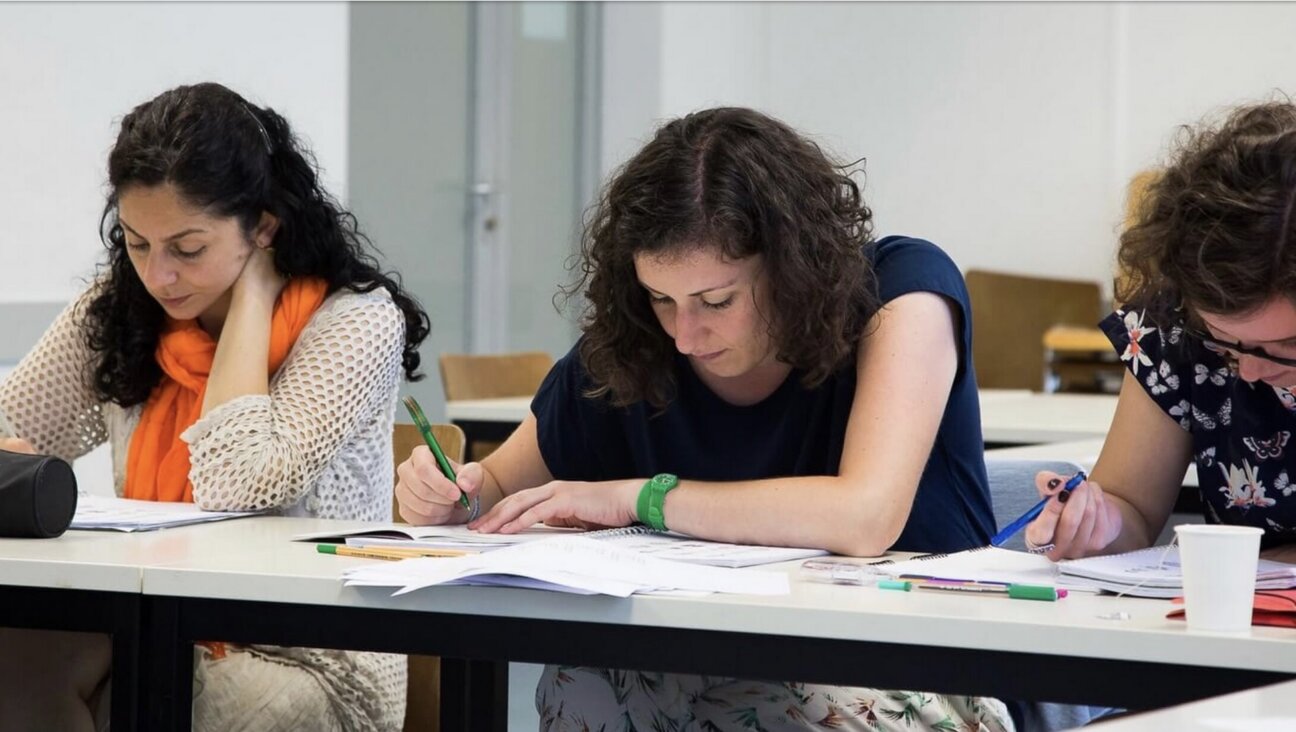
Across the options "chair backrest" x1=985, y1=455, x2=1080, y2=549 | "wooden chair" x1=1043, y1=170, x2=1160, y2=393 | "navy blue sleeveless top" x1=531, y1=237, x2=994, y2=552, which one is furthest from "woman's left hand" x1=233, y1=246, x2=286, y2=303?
"wooden chair" x1=1043, y1=170, x2=1160, y2=393

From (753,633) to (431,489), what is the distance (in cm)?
66

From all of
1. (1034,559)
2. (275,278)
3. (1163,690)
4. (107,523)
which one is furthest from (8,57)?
(1163,690)

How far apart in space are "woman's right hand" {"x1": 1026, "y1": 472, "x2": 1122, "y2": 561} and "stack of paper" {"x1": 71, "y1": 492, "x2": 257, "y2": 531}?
93 cm

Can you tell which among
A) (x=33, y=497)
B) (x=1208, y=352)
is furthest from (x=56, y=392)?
(x=1208, y=352)

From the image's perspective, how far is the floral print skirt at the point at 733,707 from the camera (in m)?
1.57

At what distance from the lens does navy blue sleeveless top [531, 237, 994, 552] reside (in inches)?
69.0

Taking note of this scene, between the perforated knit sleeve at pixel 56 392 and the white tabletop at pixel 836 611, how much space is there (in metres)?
0.87

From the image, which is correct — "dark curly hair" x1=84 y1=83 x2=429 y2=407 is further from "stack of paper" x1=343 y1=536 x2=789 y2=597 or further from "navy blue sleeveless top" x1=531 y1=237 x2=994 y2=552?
"stack of paper" x1=343 y1=536 x2=789 y2=597

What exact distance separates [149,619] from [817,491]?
64 cm

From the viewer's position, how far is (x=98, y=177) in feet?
12.5

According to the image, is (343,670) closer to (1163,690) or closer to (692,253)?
(692,253)

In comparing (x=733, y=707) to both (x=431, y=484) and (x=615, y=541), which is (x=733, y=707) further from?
(x=431, y=484)

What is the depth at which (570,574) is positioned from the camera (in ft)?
4.23

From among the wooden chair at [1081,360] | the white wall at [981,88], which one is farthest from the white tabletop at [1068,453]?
the white wall at [981,88]
